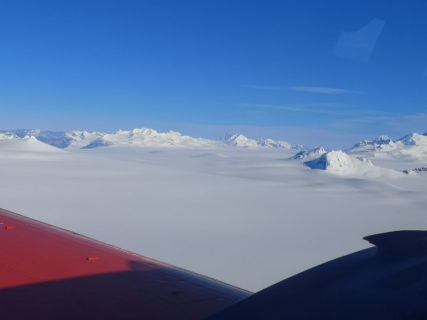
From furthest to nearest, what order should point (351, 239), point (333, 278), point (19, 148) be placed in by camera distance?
1. point (19, 148)
2. point (351, 239)
3. point (333, 278)

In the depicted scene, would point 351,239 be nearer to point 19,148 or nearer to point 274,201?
point 274,201

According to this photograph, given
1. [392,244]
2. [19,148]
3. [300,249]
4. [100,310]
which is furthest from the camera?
→ [19,148]

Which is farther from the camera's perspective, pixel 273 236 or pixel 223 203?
pixel 223 203

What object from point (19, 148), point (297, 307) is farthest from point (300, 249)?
point (19, 148)

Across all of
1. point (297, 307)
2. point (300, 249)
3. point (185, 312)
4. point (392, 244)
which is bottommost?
point (300, 249)

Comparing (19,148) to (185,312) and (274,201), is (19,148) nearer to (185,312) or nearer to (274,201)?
(274,201)

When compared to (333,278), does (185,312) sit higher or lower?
lower

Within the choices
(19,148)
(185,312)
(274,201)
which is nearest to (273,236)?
(274,201)
